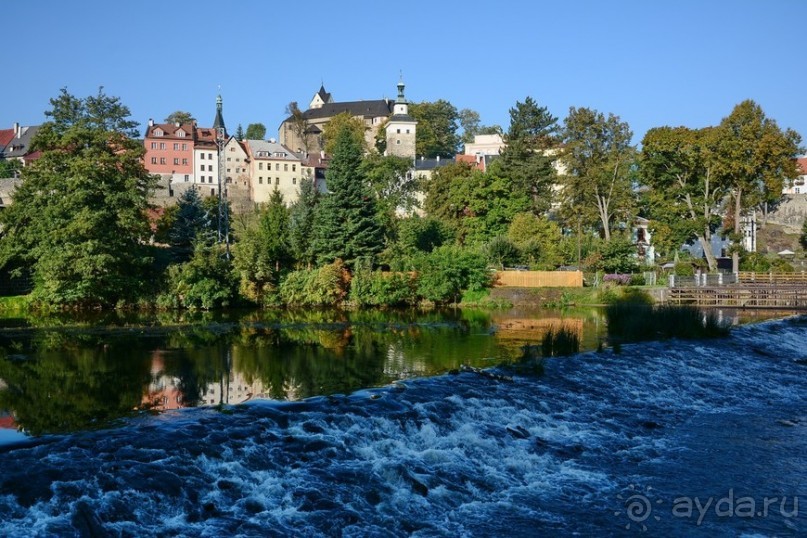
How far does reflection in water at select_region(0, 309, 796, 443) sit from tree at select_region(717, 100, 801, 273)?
2553 centimetres

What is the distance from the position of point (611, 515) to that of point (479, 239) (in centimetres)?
5581

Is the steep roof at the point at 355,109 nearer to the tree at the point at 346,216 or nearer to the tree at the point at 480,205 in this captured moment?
the tree at the point at 480,205

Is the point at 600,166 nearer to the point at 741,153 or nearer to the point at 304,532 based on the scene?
the point at 741,153

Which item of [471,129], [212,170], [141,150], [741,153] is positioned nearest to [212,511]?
[141,150]

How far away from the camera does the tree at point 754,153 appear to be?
55344 millimetres

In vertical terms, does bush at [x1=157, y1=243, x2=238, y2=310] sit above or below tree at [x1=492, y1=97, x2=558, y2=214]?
below

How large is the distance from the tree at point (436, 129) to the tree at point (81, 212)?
92.1m

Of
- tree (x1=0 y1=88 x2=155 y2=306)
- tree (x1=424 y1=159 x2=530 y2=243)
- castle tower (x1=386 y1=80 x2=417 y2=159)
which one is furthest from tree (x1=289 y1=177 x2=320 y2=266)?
castle tower (x1=386 y1=80 x2=417 y2=159)

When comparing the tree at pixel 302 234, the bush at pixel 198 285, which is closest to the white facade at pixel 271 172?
the tree at pixel 302 234

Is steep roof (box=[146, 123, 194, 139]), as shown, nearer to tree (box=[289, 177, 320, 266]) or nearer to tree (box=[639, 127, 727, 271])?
tree (box=[289, 177, 320, 266])

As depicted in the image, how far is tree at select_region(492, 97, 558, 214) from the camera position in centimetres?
7225

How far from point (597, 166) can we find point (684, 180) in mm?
9224

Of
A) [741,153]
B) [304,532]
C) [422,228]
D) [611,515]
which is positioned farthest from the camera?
[422,228]

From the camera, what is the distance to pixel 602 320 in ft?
122
